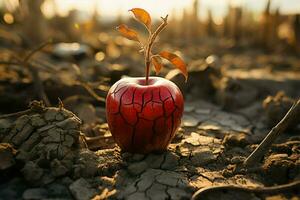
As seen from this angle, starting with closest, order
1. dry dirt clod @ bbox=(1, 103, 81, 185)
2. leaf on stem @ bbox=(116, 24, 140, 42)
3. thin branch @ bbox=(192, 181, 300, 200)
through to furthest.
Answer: thin branch @ bbox=(192, 181, 300, 200)
dry dirt clod @ bbox=(1, 103, 81, 185)
leaf on stem @ bbox=(116, 24, 140, 42)

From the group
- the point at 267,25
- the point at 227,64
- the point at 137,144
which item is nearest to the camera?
the point at 137,144

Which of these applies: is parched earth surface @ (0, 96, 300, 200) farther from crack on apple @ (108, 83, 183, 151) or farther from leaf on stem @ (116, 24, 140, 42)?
leaf on stem @ (116, 24, 140, 42)

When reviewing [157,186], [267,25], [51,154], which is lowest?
[157,186]

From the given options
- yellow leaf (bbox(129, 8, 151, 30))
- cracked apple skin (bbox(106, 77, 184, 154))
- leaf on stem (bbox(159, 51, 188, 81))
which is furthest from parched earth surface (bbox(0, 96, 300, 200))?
yellow leaf (bbox(129, 8, 151, 30))

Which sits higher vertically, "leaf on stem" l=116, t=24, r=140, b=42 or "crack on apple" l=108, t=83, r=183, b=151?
"leaf on stem" l=116, t=24, r=140, b=42

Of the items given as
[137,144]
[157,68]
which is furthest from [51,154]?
[157,68]

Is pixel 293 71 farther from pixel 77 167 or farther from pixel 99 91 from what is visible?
pixel 77 167

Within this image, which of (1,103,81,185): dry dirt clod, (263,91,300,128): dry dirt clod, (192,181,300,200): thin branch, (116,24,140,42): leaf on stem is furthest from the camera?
(263,91,300,128): dry dirt clod
